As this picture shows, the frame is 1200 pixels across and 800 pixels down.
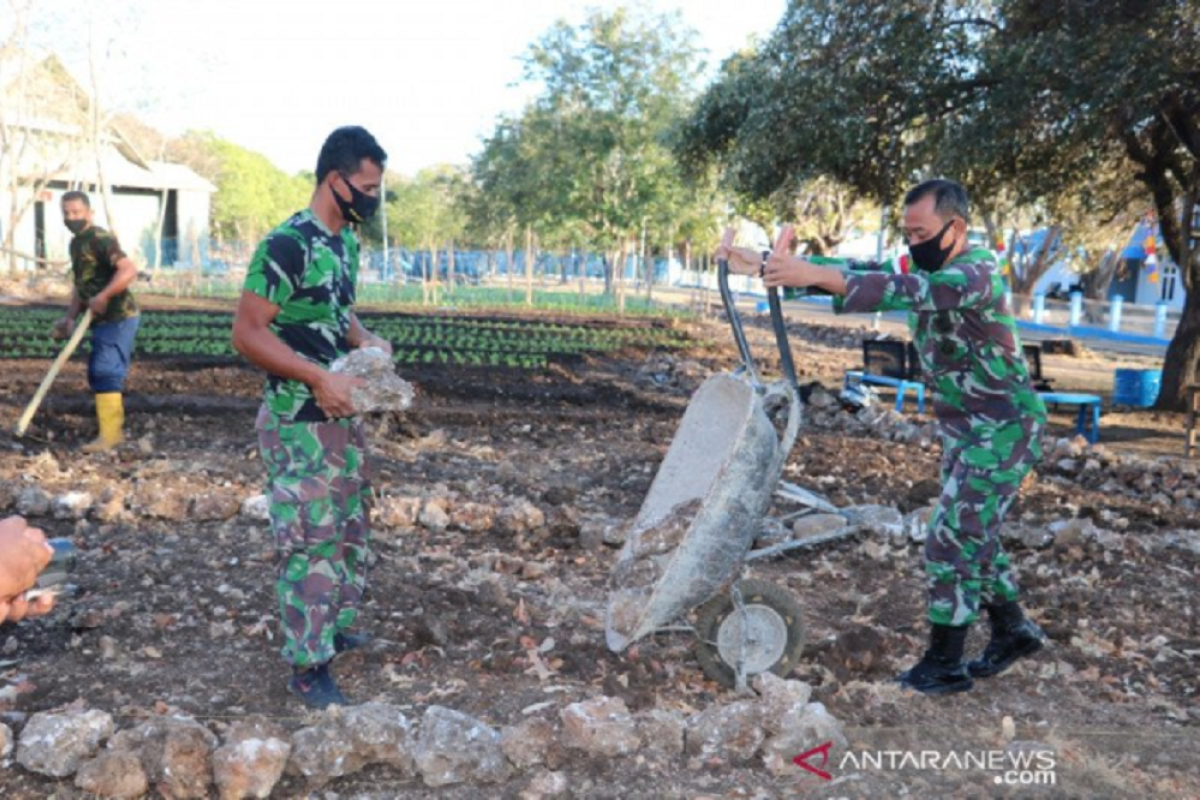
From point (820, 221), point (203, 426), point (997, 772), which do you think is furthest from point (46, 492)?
point (820, 221)

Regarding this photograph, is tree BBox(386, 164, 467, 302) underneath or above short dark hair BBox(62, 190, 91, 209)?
above

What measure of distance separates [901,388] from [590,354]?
618cm

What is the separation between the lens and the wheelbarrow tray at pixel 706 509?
3.64 metres

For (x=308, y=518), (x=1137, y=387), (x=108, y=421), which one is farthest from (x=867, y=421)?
(x=308, y=518)

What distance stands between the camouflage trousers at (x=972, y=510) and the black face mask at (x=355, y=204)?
7.47 feet

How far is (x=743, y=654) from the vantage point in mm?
3854

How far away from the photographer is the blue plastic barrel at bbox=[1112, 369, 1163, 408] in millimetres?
13414

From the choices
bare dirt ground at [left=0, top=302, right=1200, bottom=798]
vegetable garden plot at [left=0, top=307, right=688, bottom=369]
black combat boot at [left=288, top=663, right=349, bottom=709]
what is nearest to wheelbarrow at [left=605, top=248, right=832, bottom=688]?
bare dirt ground at [left=0, top=302, right=1200, bottom=798]

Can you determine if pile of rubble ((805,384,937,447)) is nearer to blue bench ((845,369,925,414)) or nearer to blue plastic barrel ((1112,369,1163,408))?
A: blue bench ((845,369,925,414))

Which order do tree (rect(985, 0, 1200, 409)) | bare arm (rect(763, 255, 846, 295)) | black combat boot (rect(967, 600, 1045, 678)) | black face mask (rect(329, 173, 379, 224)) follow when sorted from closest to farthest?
bare arm (rect(763, 255, 846, 295)) → black face mask (rect(329, 173, 379, 224)) → black combat boot (rect(967, 600, 1045, 678)) → tree (rect(985, 0, 1200, 409))

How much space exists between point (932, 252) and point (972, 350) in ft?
1.24

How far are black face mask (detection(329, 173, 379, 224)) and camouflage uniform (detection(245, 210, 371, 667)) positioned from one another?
9 cm

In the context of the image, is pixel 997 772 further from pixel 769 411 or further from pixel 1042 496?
pixel 1042 496

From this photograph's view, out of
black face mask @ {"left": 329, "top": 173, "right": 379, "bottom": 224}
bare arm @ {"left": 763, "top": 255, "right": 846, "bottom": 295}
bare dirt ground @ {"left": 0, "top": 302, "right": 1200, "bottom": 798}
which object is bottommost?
bare dirt ground @ {"left": 0, "top": 302, "right": 1200, "bottom": 798}
